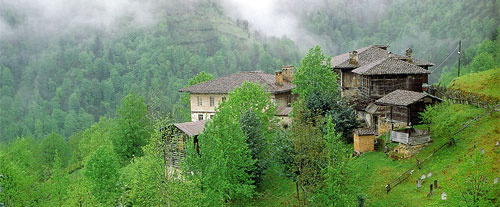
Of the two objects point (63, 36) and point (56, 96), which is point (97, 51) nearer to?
point (63, 36)

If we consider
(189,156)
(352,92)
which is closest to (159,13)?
(352,92)

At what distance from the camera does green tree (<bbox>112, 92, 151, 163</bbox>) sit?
45.5 m

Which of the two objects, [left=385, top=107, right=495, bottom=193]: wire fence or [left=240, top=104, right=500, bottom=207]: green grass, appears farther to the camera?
[left=385, top=107, right=495, bottom=193]: wire fence

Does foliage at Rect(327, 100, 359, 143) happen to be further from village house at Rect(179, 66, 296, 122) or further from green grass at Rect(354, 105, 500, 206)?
village house at Rect(179, 66, 296, 122)

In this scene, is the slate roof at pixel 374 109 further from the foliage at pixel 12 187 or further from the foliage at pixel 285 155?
the foliage at pixel 12 187

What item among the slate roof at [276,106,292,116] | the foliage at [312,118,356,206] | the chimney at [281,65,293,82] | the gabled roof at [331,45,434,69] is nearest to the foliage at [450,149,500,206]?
the foliage at [312,118,356,206]

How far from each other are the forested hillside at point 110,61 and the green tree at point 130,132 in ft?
247

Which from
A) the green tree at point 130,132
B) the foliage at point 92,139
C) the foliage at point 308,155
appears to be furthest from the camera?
the foliage at point 92,139

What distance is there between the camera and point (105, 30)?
18875 cm

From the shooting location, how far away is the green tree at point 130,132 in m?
45.5

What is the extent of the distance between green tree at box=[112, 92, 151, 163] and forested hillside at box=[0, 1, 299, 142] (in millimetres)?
75407

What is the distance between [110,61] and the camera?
164m

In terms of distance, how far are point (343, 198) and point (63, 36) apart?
194099mm

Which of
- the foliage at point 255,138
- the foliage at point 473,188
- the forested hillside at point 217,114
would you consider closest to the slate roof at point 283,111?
the forested hillside at point 217,114
